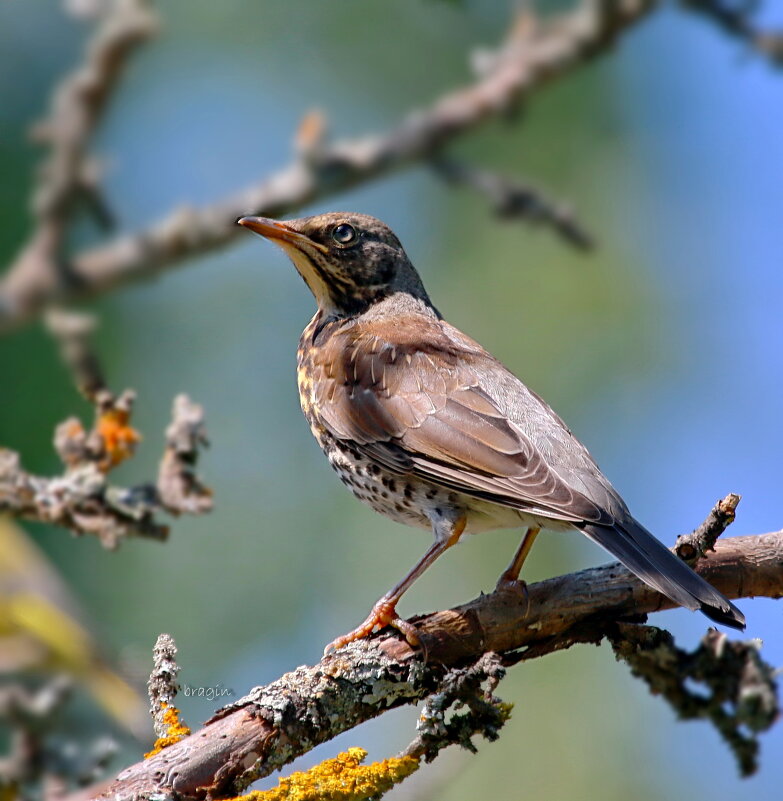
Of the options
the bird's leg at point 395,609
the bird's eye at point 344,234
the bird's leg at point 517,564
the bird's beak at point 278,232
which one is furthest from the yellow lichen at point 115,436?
the bird's leg at point 517,564

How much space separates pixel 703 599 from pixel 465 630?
0.79 m

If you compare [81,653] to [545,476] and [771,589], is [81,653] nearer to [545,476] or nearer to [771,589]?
[545,476]

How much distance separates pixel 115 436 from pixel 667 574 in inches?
91.4

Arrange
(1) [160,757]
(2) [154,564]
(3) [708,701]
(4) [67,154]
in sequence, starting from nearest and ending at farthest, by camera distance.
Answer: (3) [708,701] → (1) [160,757] → (4) [67,154] → (2) [154,564]

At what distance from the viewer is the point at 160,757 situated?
3037mm

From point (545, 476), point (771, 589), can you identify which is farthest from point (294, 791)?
point (771, 589)

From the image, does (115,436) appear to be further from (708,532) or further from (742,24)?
(742,24)

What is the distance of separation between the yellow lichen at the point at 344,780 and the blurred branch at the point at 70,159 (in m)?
2.78

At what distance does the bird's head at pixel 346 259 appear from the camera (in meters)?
5.25

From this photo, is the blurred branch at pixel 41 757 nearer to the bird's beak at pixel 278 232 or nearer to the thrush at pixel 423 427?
the thrush at pixel 423 427

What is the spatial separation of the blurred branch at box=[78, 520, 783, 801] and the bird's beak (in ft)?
6.64

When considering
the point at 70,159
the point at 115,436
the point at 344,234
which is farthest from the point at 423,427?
the point at 70,159

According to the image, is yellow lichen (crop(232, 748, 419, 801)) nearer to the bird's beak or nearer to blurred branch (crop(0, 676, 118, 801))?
blurred branch (crop(0, 676, 118, 801))

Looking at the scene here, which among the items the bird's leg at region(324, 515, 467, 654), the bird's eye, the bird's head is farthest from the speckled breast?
the bird's eye
